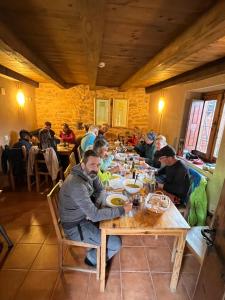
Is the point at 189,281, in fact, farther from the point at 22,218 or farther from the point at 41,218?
the point at 22,218

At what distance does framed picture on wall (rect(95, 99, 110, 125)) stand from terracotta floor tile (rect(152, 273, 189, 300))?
464cm

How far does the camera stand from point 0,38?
5.14ft

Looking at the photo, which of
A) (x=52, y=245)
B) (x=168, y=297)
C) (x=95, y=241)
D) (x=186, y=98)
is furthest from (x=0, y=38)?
(x=186, y=98)

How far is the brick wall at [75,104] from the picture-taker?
18.2 feet

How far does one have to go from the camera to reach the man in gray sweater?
145 centimetres

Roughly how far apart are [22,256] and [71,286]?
0.68m

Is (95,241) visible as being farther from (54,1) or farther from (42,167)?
(42,167)

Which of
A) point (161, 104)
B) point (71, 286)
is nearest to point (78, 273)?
point (71, 286)

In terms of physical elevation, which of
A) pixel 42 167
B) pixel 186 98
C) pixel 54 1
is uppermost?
pixel 54 1

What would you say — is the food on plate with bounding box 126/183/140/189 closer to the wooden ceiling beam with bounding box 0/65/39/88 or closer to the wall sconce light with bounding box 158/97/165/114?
the wooden ceiling beam with bounding box 0/65/39/88

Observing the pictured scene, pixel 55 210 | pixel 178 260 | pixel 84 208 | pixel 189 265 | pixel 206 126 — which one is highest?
pixel 206 126

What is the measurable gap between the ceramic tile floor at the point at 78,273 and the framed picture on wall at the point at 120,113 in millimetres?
4026

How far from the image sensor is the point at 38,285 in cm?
164

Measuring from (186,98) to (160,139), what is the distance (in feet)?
3.52
